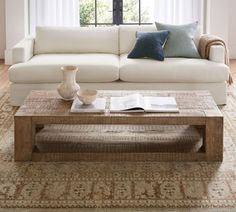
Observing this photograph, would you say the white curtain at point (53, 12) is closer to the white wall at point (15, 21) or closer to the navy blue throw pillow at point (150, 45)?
the white wall at point (15, 21)

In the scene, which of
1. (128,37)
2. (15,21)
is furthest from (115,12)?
(128,37)

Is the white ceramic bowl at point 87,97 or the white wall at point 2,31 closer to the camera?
the white ceramic bowl at point 87,97

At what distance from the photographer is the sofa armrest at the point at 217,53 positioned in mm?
5449

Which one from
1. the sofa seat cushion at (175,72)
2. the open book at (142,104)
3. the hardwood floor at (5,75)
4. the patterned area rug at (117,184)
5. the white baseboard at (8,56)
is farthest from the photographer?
Answer: the white baseboard at (8,56)

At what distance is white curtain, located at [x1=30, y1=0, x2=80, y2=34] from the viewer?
7.70 m

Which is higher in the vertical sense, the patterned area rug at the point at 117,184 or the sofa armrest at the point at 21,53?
the sofa armrest at the point at 21,53

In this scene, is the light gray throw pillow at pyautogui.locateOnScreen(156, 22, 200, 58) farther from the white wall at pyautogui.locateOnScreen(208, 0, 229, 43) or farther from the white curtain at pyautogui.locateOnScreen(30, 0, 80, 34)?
the white curtain at pyautogui.locateOnScreen(30, 0, 80, 34)

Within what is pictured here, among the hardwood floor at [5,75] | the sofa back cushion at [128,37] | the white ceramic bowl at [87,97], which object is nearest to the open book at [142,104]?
the white ceramic bowl at [87,97]

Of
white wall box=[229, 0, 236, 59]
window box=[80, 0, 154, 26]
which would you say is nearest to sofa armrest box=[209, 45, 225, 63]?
window box=[80, 0, 154, 26]

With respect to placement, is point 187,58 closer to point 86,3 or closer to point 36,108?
point 36,108

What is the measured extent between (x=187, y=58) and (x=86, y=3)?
2.78 meters

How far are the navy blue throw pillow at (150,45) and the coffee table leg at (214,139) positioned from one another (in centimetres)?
180

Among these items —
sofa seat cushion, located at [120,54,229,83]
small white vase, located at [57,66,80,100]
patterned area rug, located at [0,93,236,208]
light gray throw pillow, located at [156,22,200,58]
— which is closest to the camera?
patterned area rug, located at [0,93,236,208]

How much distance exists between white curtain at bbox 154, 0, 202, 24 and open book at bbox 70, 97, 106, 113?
3911mm
